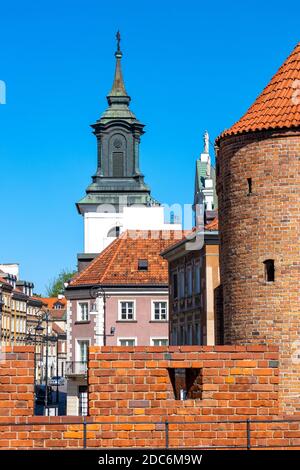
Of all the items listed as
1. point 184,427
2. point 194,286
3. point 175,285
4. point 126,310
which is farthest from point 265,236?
point 126,310

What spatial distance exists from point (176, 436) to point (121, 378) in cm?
71

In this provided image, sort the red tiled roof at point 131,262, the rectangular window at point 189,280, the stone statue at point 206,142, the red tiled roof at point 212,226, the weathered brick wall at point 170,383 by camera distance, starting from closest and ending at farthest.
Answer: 1. the weathered brick wall at point 170,383
2. the red tiled roof at point 212,226
3. the rectangular window at point 189,280
4. the red tiled roof at point 131,262
5. the stone statue at point 206,142

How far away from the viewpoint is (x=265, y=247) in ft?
92.4

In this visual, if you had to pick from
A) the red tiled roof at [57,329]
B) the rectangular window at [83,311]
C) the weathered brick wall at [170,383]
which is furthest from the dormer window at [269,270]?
the red tiled roof at [57,329]

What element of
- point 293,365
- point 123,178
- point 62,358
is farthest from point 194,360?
point 62,358

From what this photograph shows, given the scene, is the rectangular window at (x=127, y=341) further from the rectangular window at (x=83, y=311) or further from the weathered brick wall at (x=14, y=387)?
the weathered brick wall at (x=14, y=387)

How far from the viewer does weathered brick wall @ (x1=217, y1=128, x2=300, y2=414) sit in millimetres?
27656

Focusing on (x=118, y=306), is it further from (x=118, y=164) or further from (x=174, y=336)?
(x=118, y=164)

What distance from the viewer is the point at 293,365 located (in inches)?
1080

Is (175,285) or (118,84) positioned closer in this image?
(175,285)

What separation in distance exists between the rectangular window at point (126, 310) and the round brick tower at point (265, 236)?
37.2 metres

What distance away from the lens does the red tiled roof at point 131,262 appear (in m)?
67.2

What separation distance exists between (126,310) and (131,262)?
322 cm

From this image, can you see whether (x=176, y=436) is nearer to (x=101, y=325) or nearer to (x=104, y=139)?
(x=101, y=325)
